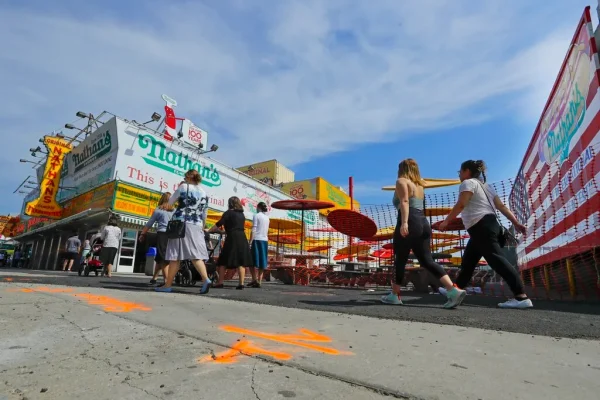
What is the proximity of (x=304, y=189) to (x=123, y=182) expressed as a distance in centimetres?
2213

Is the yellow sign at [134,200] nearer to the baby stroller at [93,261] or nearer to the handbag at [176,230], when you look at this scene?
the baby stroller at [93,261]

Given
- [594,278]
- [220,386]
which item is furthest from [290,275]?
[220,386]

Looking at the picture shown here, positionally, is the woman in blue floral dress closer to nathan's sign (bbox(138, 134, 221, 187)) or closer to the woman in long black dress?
the woman in long black dress

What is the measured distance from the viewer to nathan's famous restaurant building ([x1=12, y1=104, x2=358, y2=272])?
658 inches

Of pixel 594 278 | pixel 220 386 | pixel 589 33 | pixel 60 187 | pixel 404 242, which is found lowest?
pixel 220 386

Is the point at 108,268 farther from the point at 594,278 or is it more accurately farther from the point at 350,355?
the point at 594,278

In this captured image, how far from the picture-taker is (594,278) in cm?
462

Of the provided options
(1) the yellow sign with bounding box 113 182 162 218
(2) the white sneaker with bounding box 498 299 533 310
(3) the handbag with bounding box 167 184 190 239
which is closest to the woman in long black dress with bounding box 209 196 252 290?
(3) the handbag with bounding box 167 184 190 239

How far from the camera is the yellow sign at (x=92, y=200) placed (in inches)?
637

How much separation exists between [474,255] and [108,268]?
8845 millimetres

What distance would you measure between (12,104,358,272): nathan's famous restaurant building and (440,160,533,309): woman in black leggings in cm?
1314

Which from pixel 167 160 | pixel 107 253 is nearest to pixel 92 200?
pixel 167 160

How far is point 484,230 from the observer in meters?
3.91

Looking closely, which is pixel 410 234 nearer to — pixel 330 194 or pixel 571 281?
pixel 571 281
